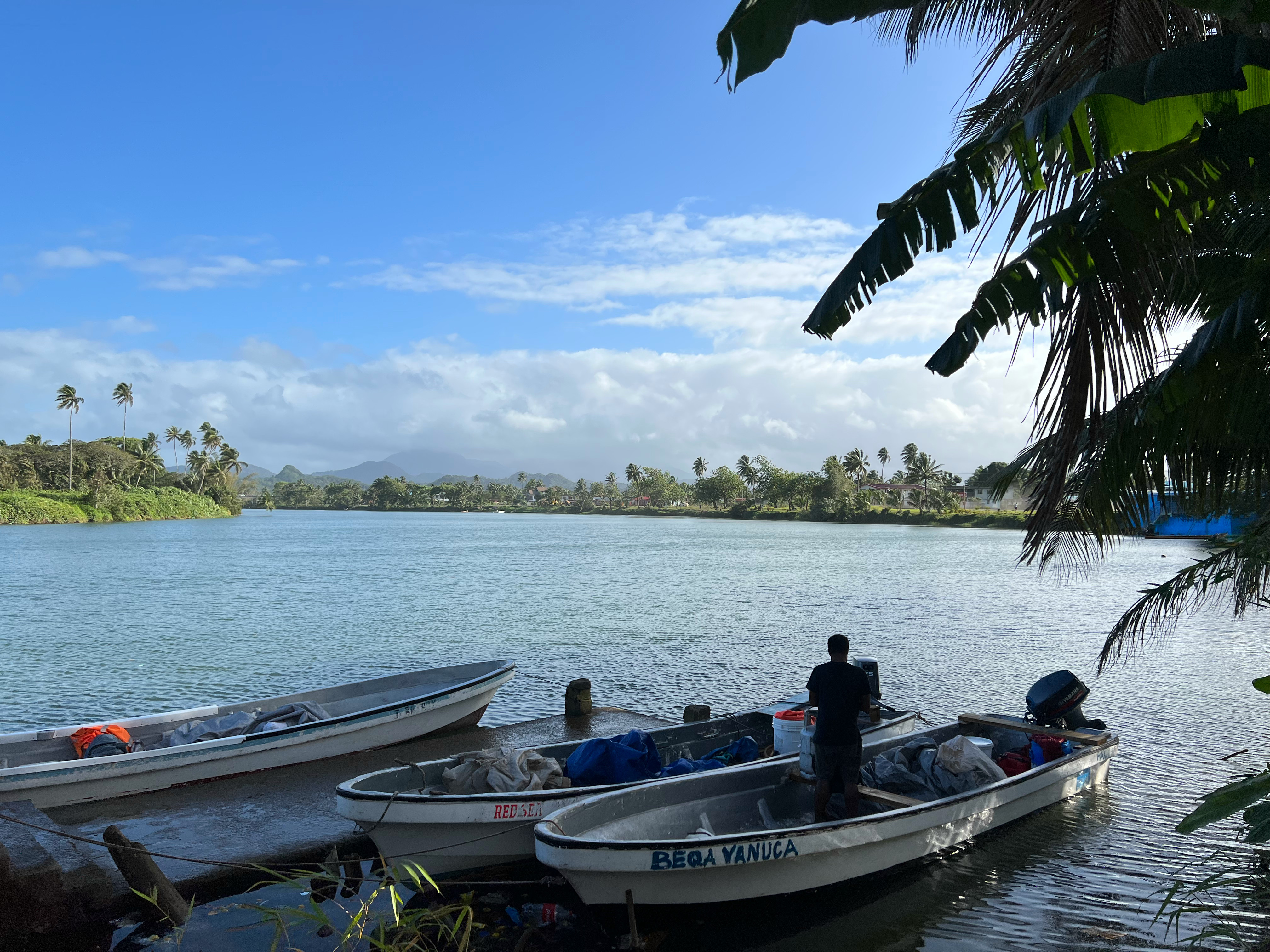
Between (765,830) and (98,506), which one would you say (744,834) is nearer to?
(765,830)

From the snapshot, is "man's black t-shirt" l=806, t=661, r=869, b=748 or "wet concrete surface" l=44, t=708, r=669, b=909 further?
"man's black t-shirt" l=806, t=661, r=869, b=748

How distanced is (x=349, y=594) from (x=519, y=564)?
16832mm

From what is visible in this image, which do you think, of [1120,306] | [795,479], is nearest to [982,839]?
[1120,306]

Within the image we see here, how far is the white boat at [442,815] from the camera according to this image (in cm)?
702

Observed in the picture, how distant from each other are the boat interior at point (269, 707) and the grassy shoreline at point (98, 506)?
89.7m

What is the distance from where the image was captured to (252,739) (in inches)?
378

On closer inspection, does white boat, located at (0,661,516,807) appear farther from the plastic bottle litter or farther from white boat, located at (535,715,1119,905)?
white boat, located at (535,715,1119,905)

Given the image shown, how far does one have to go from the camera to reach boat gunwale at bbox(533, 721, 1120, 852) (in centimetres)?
613

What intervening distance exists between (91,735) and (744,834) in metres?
7.62

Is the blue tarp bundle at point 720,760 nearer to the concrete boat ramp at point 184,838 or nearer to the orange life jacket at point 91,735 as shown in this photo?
the concrete boat ramp at point 184,838

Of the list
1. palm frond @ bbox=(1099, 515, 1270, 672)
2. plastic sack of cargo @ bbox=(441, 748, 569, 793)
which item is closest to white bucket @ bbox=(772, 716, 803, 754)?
plastic sack of cargo @ bbox=(441, 748, 569, 793)

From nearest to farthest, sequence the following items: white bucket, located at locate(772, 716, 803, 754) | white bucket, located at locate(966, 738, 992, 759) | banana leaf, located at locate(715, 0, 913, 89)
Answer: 1. banana leaf, located at locate(715, 0, 913, 89)
2. white bucket, located at locate(966, 738, 992, 759)
3. white bucket, located at locate(772, 716, 803, 754)

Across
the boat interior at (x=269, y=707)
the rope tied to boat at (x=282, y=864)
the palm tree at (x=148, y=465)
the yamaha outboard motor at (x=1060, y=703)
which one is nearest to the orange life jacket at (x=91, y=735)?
the boat interior at (x=269, y=707)

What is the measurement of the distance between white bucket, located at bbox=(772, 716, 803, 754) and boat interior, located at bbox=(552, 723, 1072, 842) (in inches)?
32.6
